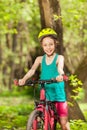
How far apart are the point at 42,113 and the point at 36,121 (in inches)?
8.4

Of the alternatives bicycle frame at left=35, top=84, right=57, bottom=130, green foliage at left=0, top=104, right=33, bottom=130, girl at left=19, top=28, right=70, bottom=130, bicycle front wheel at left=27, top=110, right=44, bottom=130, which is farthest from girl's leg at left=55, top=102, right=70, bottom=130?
green foliage at left=0, top=104, right=33, bottom=130

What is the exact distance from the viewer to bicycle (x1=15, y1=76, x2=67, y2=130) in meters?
6.74

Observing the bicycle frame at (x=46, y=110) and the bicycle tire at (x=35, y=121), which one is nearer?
the bicycle tire at (x=35, y=121)

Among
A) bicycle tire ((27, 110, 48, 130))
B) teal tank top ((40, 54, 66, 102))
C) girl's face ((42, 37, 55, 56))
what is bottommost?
bicycle tire ((27, 110, 48, 130))

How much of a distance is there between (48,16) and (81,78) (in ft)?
6.74

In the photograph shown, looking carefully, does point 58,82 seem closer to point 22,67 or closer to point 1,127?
point 1,127

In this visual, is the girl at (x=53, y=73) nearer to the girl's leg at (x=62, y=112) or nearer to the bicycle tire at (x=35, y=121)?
the girl's leg at (x=62, y=112)

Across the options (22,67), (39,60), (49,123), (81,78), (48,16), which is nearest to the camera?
(49,123)

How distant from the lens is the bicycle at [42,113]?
6738mm

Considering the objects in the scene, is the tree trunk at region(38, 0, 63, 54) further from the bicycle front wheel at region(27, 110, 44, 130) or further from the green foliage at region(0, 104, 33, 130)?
the bicycle front wheel at region(27, 110, 44, 130)

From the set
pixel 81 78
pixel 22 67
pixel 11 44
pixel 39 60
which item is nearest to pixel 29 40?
pixel 22 67

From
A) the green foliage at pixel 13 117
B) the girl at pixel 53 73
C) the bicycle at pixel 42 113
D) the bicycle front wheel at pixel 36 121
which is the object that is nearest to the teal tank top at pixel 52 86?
the girl at pixel 53 73

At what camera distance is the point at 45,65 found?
7.34 metres

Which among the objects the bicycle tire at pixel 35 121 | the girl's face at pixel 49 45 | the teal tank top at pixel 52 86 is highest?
the girl's face at pixel 49 45
